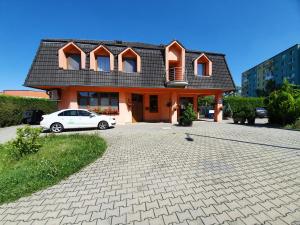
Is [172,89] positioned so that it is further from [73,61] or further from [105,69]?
[73,61]

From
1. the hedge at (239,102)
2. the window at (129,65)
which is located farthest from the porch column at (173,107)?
the hedge at (239,102)

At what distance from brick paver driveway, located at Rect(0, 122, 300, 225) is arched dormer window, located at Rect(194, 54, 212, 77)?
12.6m

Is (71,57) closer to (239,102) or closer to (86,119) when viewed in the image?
(86,119)

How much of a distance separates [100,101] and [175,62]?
7.98m

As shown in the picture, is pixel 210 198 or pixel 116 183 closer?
pixel 210 198

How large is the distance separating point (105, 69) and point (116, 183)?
13421mm

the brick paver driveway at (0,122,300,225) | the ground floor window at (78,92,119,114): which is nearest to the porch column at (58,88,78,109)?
the ground floor window at (78,92,119,114)

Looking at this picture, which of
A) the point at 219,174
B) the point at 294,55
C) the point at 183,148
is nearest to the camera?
the point at 219,174

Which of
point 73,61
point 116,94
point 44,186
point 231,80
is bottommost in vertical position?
point 44,186

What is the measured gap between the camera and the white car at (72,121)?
1244 centimetres

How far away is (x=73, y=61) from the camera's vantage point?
1580cm

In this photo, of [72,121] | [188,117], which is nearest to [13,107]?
[72,121]

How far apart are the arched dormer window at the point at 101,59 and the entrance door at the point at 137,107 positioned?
3.85 meters

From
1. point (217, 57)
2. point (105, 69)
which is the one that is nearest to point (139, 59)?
point (105, 69)
